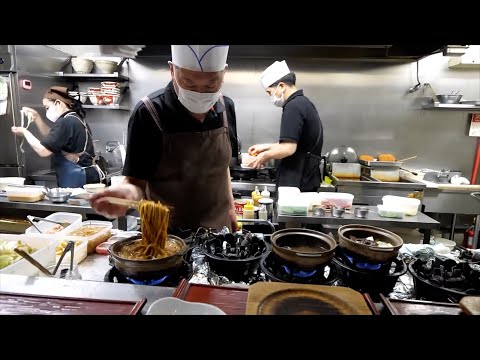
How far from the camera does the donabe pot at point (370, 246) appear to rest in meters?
1.29

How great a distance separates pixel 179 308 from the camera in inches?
38.6

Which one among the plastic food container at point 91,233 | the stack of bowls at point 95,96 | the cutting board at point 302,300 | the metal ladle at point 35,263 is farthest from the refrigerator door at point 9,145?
the cutting board at point 302,300

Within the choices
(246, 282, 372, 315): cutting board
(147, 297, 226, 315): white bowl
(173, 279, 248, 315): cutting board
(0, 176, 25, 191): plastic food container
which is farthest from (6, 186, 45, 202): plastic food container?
(246, 282, 372, 315): cutting board

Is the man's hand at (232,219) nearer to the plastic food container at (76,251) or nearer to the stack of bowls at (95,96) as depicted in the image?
the plastic food container at (76,251)

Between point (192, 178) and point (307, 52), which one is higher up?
point (307, 52)

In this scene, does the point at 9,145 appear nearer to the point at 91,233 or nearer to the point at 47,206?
the point at 47,206

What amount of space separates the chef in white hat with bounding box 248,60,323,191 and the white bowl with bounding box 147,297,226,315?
2.68 meters

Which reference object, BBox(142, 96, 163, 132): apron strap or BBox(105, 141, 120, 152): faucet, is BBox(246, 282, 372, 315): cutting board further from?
BBox(105, 141, 120, 152): faucet

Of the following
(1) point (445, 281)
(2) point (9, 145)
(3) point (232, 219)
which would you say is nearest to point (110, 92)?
(2) point (9, 145)

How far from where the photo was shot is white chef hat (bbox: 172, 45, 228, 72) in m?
1.62

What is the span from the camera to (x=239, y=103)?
18.2 feet

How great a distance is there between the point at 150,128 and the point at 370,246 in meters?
1.51

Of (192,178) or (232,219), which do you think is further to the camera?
(232,219)
